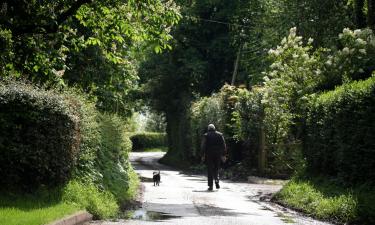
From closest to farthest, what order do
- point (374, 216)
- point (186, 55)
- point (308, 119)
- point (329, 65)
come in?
point (374, 216) → point (308, 119) → point (329, 65) → point (186, 55)

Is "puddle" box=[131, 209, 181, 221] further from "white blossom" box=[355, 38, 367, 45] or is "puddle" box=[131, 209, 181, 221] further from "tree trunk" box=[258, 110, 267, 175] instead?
"tree trunk" box=[258, 110, 267, 175]

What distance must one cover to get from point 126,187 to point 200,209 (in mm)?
2714

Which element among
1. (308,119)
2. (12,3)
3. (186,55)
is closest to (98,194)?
(12,3)

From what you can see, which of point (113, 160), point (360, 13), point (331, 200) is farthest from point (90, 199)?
point (360, 13)

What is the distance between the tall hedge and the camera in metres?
12.5

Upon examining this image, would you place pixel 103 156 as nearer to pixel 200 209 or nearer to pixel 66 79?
pixel 200 209

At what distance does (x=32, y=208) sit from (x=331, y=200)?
623 cm

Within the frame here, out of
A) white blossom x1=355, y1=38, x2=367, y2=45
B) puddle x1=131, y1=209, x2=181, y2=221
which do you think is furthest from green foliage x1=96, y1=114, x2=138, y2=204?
white blossom x1=355, y1=38, x2=367, y2=45

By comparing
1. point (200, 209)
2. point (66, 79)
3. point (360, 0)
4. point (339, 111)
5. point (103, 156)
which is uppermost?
point (360, 0)

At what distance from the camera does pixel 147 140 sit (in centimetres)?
8106

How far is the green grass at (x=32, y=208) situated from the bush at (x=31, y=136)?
336 millimetres

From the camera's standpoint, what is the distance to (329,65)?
1816 centimetres

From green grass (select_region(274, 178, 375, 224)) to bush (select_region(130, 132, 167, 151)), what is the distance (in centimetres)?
6411

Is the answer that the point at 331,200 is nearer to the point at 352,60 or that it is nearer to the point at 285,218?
the point at 285,218
